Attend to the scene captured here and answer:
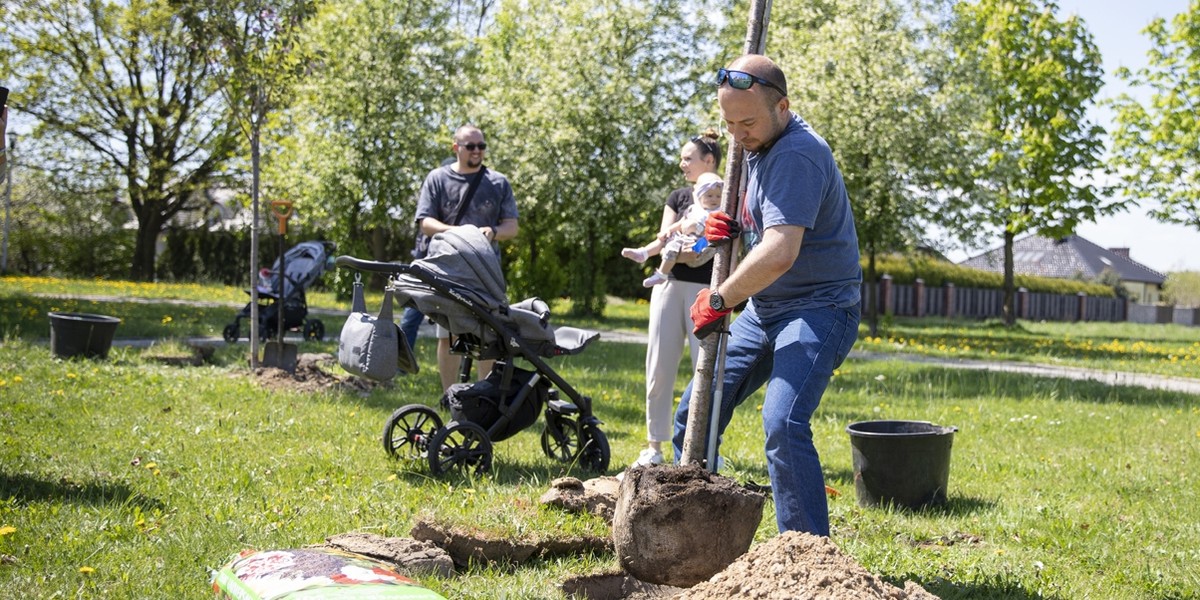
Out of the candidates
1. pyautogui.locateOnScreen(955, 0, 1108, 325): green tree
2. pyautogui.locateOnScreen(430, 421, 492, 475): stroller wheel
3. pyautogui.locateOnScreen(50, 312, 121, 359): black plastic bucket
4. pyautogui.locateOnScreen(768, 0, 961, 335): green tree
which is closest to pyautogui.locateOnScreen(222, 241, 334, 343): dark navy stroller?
pyautogui.locateOnScreen(50, 312, 121, 359): black plastic bucket

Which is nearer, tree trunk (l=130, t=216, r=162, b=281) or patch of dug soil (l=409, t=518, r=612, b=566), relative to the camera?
patch of dug soil (l=409, t=518, r=612, b=566)

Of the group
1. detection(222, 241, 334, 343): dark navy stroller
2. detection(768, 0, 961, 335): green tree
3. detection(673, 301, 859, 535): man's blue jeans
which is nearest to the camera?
detection(673, 301, 859, 535): man's blue jeans

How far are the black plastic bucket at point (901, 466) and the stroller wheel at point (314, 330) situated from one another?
9049 mm

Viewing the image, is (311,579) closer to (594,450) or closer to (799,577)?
(799,577)

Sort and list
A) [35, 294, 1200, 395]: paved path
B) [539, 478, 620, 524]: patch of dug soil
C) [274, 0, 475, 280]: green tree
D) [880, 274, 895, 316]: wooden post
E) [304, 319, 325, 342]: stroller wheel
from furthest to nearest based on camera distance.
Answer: [880, 274, 895, 316]: wooden post → [274, 0, 475, 280]: green tree → [304, 319, 325, 342]: stroller wheel → [35, 294, 1200, 395]: paved path → [539, 478, 620, 524]: patch of dug soil

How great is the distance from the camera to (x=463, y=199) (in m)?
6.94

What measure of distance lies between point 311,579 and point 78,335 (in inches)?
289

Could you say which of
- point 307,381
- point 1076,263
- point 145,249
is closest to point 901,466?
point 307,381

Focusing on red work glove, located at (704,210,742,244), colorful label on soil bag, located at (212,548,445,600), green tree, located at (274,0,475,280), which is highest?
green tree, located at (274,0,475,280)

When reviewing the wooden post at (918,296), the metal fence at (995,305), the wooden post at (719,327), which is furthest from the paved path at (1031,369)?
the wooden post at (918,296)

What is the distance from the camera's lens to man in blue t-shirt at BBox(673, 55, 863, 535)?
3.44 m

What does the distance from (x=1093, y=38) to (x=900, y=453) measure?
26.1m

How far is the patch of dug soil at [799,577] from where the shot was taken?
114 inches

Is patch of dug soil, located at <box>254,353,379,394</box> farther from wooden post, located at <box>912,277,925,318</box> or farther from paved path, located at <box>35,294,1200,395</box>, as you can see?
wooden post, located at <box>912,277,925,318</box>
